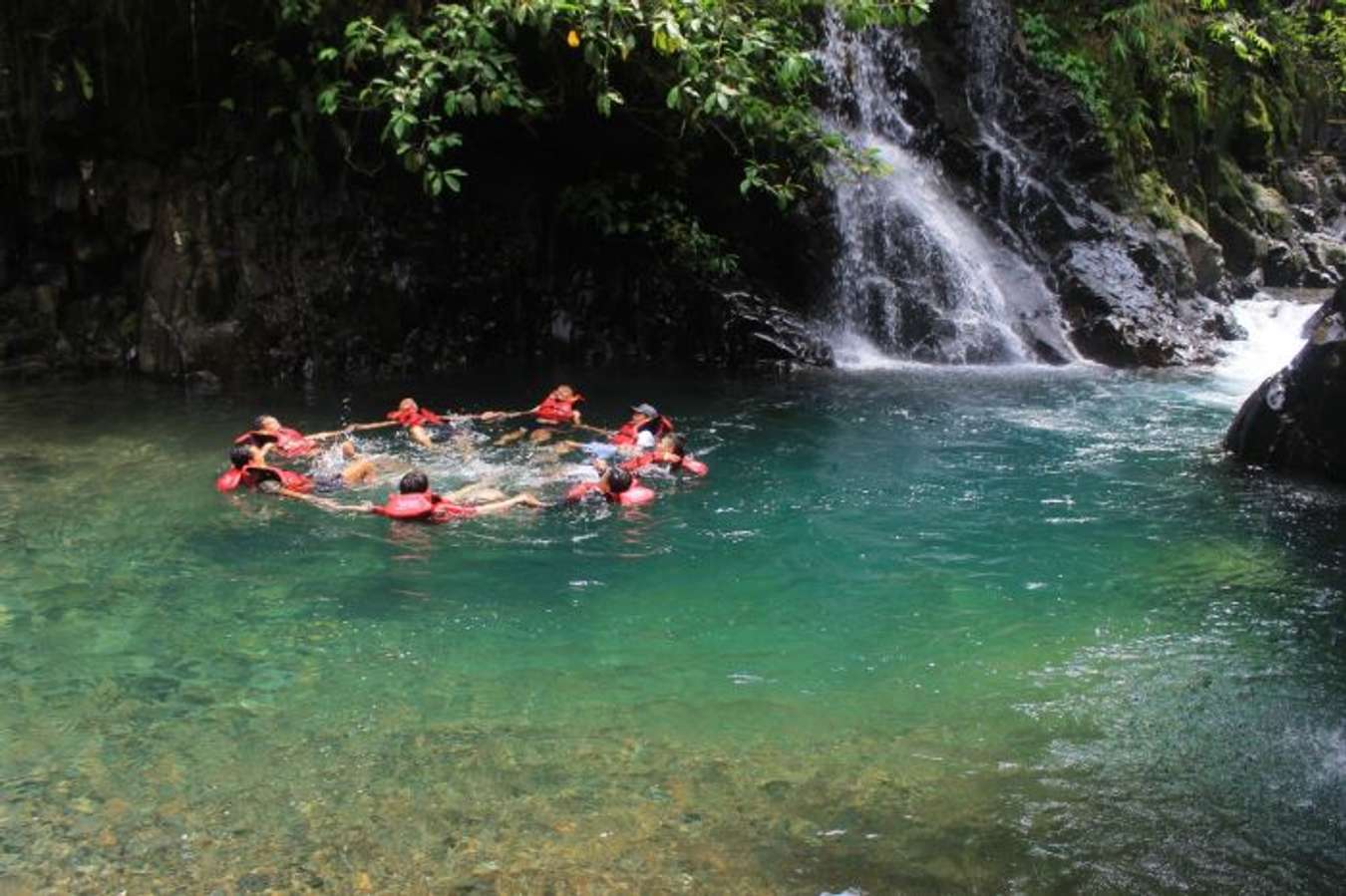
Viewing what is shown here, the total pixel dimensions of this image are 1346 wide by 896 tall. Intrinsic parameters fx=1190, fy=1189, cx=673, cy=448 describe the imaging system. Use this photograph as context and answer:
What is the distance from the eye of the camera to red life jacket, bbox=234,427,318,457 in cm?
944

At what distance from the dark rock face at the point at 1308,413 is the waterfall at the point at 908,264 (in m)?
4.95

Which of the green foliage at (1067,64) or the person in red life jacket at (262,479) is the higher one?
the green foliage at (1067,64)

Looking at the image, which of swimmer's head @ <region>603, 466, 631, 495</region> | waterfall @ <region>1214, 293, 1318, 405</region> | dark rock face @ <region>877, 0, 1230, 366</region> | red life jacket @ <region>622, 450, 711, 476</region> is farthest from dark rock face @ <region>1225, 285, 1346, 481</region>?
swimmer's head @ <region>603, 466, 631, 495</region>

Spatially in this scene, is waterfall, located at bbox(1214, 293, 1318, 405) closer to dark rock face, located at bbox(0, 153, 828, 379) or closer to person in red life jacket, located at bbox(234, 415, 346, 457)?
dark rock face, located at bbox(0, 153, 828, 379)

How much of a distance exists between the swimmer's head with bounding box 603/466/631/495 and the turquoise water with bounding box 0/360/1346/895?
191 mm

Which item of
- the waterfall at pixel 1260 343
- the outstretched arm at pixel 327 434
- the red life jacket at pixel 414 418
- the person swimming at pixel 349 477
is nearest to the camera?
the person swimming at pixel 349 477

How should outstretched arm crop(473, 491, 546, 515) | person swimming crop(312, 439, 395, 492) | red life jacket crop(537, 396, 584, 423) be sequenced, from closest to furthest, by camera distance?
1. outstretched arm crop(473, 491, 546, 515)
2. person swimming crop(312, 439, 395, 492)
3. red life jacket crop(537, 396, 584, 423)

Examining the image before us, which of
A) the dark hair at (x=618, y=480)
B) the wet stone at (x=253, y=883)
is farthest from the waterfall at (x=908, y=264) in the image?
the wet stone at (x=253, y=883)

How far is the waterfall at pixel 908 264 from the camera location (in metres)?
14.8

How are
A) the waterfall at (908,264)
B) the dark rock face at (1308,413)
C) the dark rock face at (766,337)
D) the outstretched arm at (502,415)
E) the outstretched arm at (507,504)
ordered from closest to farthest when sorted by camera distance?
the outstretched arm at (507,504), the dark rock face at (1308,413), the outstretched arm at (502,415), the dark rock face at (766,337), the waterfall at (908,264)

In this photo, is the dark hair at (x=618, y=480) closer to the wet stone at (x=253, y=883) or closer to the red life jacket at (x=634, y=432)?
the red life jacket at (x=634, y=432)

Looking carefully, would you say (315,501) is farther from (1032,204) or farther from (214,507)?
(1032,204)

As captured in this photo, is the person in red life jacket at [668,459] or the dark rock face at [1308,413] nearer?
the person in red life jacket at [668,459]

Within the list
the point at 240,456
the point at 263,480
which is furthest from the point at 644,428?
the point at 240,456
